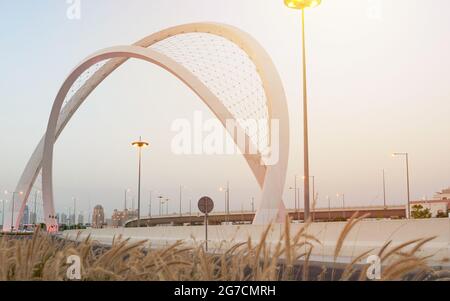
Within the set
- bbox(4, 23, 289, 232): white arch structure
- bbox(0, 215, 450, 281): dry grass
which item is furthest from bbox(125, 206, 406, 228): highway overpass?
bbox(0, 215, 450, 281): dry grass

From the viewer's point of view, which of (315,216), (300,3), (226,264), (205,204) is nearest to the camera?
(226,264)

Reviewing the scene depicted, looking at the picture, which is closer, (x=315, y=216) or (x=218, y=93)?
(x=218, y=93)

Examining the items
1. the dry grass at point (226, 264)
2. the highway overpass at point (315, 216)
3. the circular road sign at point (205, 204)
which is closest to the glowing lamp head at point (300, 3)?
the circular road sign at point (205, 204)

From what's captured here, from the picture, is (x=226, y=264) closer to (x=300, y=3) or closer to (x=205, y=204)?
(x=205, y=204)

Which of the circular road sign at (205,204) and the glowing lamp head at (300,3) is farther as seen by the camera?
the circular road sign at (205,204)

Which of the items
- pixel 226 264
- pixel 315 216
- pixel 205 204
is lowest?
pixel 315 216

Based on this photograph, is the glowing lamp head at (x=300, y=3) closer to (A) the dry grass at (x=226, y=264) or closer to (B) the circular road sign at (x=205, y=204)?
(B) the circular road sign at (x=205, y=204)

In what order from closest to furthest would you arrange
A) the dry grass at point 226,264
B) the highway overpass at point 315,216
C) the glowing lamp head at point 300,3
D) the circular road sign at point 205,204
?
the dry grass at point 226,264 → the glowing lamp head at point 300,3 → the circular road sign at point 205,204 → the highway overpass at point 315,216

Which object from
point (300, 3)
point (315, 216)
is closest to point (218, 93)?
point (300, 3)

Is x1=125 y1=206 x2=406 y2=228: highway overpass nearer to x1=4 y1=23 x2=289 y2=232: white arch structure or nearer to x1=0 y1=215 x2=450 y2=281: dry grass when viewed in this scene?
x1=4 y1=23 x2=289 y2=232: white arch structure
